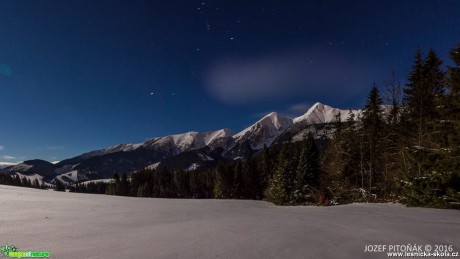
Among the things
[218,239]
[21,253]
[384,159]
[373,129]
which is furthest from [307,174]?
[21,253]

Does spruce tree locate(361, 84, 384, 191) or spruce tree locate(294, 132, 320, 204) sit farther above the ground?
spruce tree locate(361, 84, 384, 191)

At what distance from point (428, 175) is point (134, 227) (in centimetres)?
1129

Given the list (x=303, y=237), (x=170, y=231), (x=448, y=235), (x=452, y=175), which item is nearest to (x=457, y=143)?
(x=452, y=175)

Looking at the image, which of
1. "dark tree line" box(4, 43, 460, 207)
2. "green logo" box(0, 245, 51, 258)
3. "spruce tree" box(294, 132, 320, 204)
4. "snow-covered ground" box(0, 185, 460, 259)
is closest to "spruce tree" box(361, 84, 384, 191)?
"dark tree line" box(4, 43, 460, 207)

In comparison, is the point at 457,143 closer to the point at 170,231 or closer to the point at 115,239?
the point at 170,231

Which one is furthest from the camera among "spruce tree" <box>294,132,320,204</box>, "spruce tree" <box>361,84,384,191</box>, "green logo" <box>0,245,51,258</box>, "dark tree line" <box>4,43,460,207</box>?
"spruce tree" <box>294,132,320,204</box>

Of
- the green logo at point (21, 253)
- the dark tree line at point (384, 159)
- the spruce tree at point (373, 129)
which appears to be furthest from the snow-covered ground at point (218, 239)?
the spruce tree at point (373, 129)

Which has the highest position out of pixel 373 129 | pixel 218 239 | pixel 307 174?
pixel 373 129

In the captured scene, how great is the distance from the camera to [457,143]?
1052 cm

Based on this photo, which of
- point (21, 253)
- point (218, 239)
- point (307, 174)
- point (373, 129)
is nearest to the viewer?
point (21, 253)

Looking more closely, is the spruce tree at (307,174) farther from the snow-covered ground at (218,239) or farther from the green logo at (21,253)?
the green logo at (21,253)

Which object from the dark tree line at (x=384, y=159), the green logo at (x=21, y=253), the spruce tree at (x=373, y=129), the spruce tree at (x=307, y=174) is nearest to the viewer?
the green logo at (x=21, y=253)

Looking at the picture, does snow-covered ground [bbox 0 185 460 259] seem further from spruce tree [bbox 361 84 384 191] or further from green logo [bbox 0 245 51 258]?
spruce tree [bbox 361 84 384 191]

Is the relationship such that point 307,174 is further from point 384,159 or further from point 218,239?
point 218,239
